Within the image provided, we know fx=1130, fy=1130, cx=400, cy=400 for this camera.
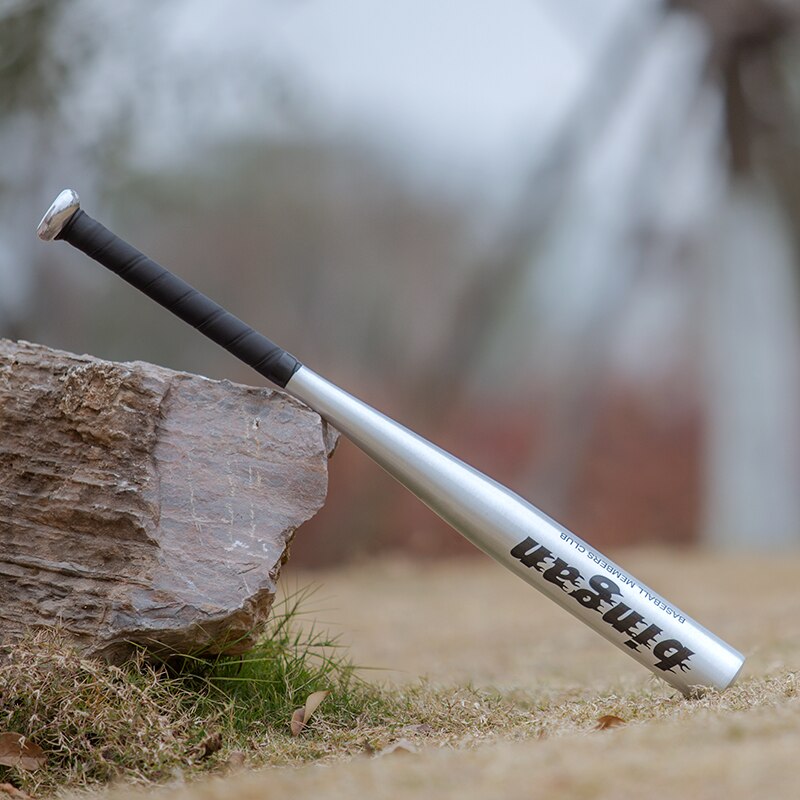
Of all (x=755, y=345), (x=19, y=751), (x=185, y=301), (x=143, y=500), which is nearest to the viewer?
(x=19, y=751)

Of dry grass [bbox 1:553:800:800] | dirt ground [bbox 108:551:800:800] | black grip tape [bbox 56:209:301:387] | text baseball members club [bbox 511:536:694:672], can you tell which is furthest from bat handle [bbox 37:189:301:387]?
dirt ground [bbox 108:551:800:800]

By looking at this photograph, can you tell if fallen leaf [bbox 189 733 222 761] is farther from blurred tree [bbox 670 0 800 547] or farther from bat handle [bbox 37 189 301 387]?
blurred tree [bbox 670 0 800 547]

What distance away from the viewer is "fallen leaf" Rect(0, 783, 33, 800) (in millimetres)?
2232

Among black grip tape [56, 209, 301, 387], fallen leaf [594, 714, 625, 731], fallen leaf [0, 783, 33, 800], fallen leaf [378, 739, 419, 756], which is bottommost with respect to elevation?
fallen leaf [0, 783, 33, 800]

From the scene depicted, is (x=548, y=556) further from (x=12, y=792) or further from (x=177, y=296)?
(x=12, y=792)

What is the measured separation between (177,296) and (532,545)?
3.46 ft

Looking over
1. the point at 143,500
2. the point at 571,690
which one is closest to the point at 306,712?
the point at 143,500

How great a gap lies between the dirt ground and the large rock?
503mm

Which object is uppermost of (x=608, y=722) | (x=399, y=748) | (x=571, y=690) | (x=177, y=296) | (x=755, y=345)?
(x=755, y=345)

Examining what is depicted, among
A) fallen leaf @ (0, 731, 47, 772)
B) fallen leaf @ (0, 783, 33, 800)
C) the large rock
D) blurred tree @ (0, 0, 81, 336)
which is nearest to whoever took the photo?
fallen leaf @ (0, 783, 33, 800)

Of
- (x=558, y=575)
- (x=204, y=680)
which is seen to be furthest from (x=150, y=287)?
A: (x=558, y=575)

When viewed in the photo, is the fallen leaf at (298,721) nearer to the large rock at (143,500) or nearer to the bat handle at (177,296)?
the large rock at (143,500)

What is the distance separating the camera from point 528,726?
8.36 feet

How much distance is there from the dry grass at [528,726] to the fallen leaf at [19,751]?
30cm
